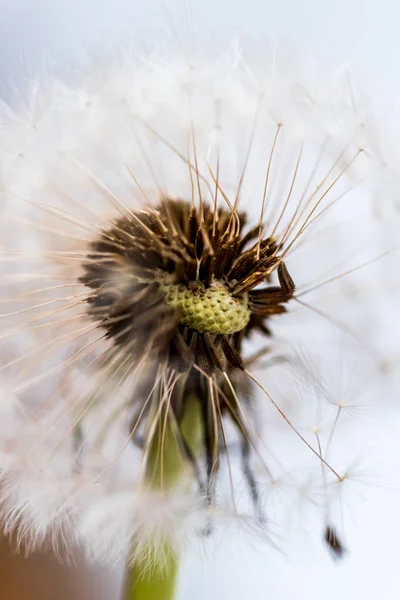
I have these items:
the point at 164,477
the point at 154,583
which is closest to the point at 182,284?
the point at 164,477

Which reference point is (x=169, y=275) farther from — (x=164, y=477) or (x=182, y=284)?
(x=164, y=477)

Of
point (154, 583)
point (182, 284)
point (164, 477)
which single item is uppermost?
point (182, 284)

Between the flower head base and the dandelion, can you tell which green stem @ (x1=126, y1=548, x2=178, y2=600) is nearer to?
the dandelion

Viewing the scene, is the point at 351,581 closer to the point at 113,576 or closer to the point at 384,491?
the point at 384,491

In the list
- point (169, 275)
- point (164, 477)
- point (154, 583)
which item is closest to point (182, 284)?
point (169, 275)

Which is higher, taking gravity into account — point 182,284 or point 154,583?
point 182,284

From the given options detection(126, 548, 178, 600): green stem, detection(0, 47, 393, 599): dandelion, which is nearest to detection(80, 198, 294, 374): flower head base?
detection(0, 47, 393, 599): dandelion

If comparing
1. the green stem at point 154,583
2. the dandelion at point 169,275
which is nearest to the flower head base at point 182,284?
the dandelion at point 169,275

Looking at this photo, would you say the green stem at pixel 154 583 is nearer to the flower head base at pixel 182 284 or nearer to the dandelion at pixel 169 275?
the dandelion at pixel 169 275

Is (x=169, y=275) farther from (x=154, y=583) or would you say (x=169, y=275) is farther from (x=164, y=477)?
(x=154, y=583)
